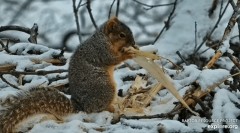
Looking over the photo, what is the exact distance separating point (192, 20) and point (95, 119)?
1706 millimetres

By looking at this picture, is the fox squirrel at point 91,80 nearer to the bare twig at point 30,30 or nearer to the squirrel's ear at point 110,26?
the squirrel's ear at point 110,26

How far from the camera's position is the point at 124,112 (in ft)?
12.0

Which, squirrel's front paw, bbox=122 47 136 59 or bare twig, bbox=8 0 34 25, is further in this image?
bare twig, bbox=8 0 34 25

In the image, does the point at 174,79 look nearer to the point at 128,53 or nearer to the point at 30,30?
the point at 128,53

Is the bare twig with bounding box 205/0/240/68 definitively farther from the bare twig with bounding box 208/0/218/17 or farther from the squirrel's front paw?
the bare twig with bounding box 208/0/218/17

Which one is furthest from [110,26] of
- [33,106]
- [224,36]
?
[33,106]

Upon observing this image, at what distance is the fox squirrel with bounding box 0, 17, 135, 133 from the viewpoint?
3.51 metres

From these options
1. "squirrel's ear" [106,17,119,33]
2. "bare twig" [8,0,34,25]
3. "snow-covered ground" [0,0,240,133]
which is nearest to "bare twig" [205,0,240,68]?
"snow-covered ground" [0,0,240,133]

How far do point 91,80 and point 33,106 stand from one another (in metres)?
0.48

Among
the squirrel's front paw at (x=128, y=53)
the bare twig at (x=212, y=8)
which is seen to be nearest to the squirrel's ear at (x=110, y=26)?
the squirrel's front paw at (x=128, y=53)

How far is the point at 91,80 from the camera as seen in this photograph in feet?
12.5

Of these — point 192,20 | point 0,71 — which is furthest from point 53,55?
point 192,20

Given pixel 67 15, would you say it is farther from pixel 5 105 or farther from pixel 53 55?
pixel 5 105

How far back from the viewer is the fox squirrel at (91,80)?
11.5ft
